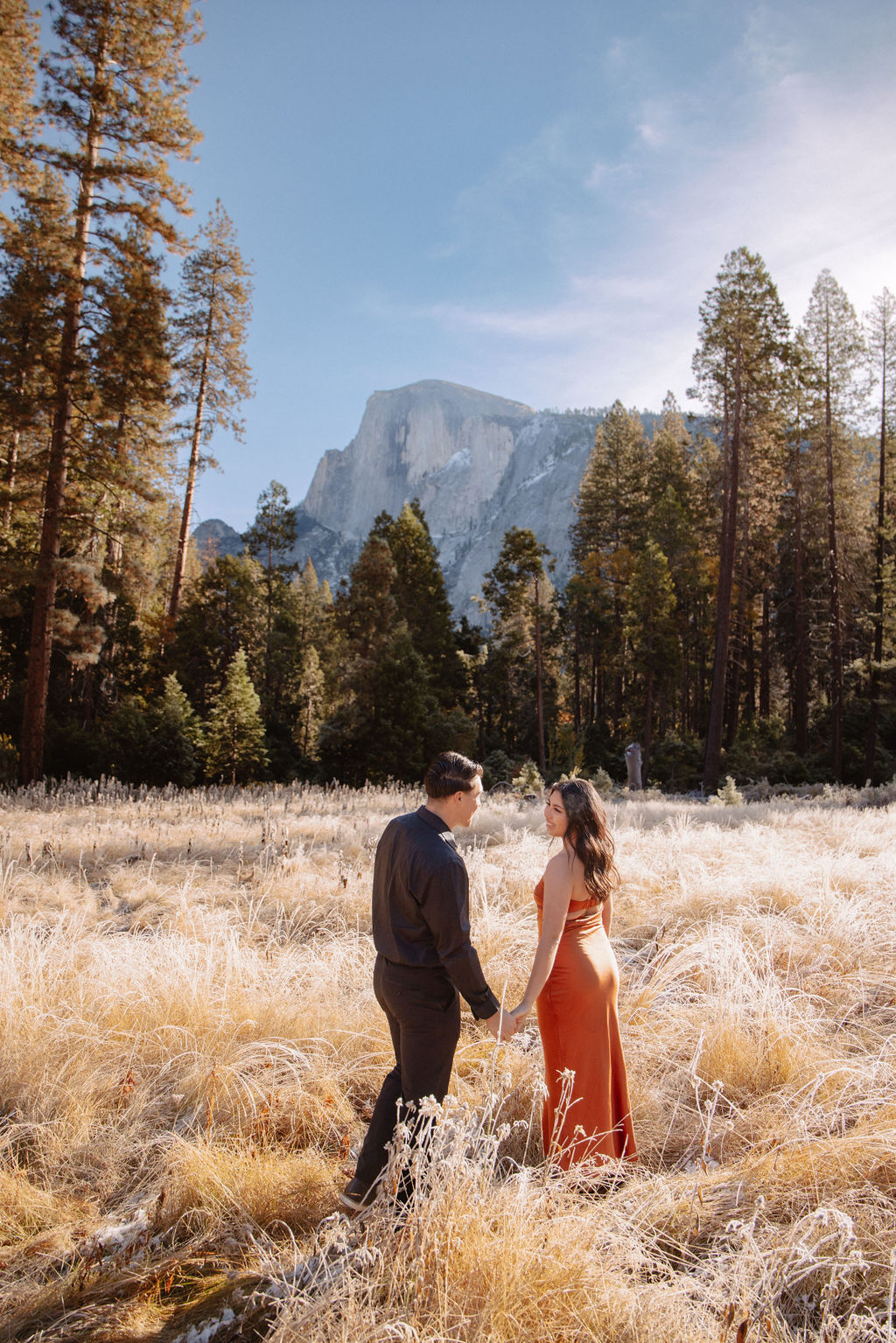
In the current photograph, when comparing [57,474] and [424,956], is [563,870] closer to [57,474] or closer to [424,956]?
[424,956]

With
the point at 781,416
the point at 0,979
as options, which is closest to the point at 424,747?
the point at 781,416

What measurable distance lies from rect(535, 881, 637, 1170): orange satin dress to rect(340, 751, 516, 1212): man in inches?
14.7

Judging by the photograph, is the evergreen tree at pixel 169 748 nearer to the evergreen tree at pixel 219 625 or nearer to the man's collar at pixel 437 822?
the evergreen tree at pixel 219 625

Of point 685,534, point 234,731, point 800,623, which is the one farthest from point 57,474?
point 685,534

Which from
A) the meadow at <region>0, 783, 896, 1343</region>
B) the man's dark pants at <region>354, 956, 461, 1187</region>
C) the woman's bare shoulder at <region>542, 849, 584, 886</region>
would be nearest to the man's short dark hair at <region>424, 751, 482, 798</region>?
the woman's bare shoulder at <region>542, 849, 584, 886</region>

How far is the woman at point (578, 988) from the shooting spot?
2908 millimetres

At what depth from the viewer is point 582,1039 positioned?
2.95 m

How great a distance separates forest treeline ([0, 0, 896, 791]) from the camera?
13.8m

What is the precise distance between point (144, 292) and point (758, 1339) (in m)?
17.1

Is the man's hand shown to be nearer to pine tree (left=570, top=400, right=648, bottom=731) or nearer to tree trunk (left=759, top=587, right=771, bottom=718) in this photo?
tree trunk (left=759, top=587, right=771, bottom=718)

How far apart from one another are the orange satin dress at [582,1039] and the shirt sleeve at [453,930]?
50cm

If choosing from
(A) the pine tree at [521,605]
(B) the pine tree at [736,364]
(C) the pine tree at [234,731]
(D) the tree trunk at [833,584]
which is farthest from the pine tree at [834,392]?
(C) the pine tree at [234,731]

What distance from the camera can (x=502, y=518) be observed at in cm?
16650

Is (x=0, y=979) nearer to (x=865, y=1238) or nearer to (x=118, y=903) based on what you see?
(x=118, y=903)
